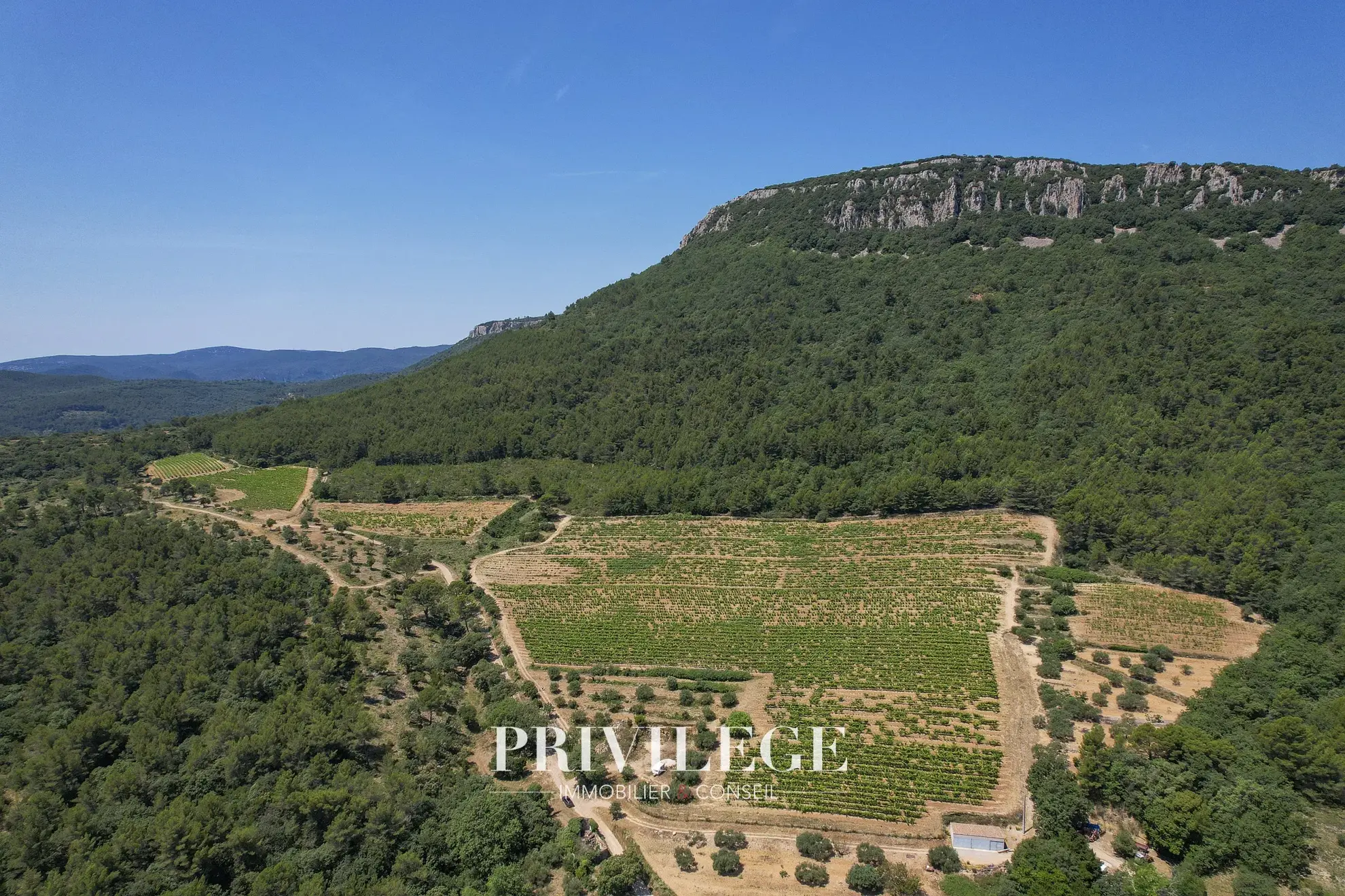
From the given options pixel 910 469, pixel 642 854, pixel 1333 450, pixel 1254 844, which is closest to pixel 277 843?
pixel 642 854

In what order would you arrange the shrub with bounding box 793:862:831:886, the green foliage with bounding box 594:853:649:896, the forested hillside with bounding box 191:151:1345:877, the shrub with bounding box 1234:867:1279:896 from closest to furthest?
the shrub with bounding box 1234:867:1279:896
the green foliage with bounding box 594:853:649:896
the shrub with bounding box 793:862:831:886
the forested hillside with bounding box 191:151:1345:877

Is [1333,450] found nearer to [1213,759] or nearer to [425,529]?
[1213,759]

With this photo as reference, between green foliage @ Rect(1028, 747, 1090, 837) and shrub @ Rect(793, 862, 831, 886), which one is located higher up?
green foliage @ Rect(1028, 747, 1090, 837)

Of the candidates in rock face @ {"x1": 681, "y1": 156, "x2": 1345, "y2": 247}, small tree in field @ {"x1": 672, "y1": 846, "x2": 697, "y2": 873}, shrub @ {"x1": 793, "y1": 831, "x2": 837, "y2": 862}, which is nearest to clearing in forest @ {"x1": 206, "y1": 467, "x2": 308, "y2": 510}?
small tree in field @ {"x1": 672, "y1": 846, "x2": 697, "y2": 873}

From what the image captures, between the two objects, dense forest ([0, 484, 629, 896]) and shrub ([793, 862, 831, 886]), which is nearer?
dense forest ([0, 484, 629, 896])

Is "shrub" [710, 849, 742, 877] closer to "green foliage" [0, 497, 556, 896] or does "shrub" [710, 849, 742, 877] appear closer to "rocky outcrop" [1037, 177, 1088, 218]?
"green foliage" [0, 497, 556, 896]
